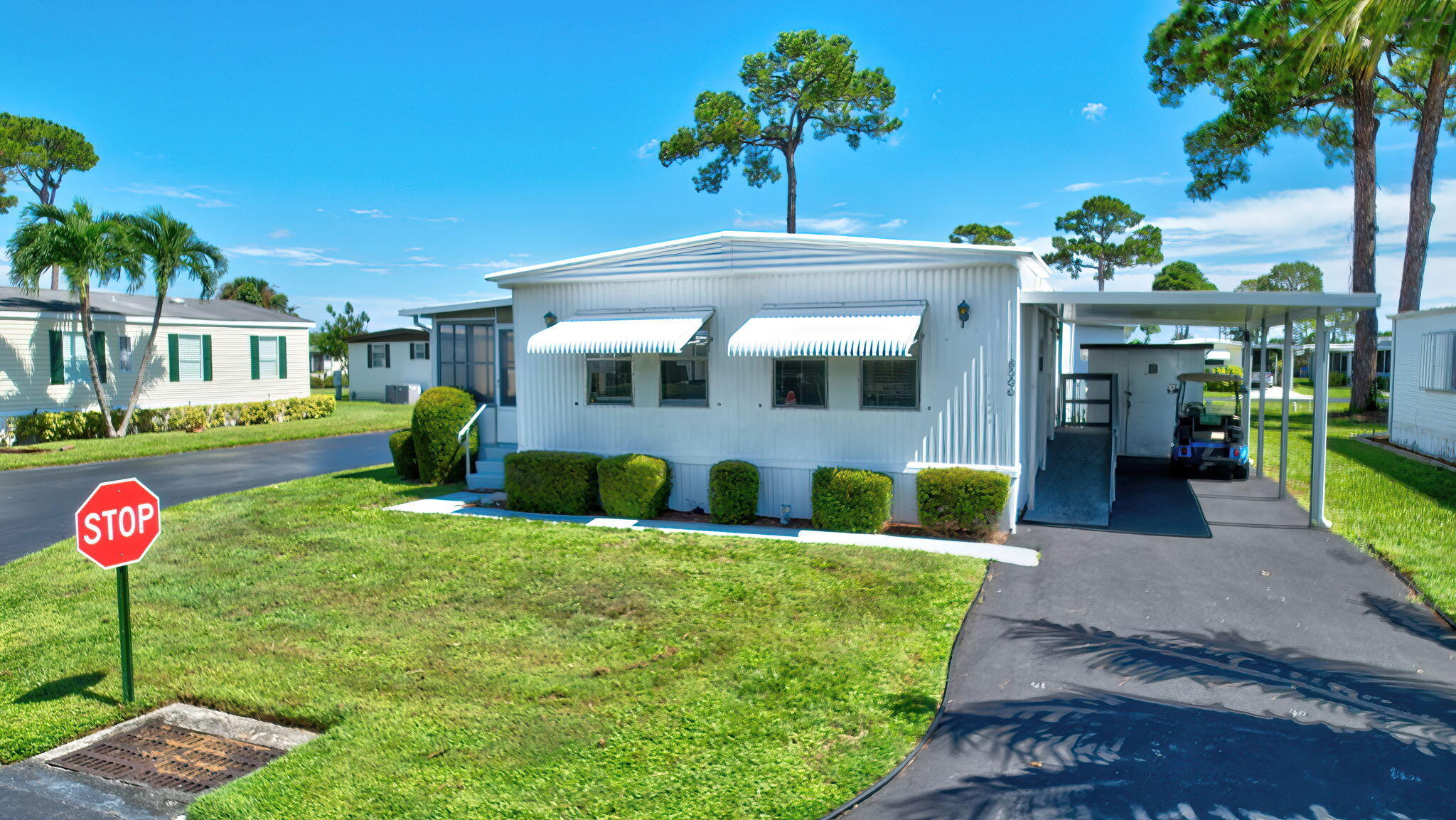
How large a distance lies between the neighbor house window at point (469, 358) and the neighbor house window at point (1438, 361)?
1606 centimetres

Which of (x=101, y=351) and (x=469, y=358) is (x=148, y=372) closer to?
(x=101, y=351)

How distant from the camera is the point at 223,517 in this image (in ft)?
35.3

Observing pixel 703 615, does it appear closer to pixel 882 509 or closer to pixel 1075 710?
pixel 1075 710

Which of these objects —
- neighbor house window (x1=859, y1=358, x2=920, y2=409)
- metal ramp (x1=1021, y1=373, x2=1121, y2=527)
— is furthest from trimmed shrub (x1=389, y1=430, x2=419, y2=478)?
metal ramp (x1=1021, y1=373, x2=1121, y2=527)

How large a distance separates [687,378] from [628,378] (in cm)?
90

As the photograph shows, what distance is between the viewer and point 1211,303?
30.1ft

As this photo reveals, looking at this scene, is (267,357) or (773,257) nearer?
(773,257)

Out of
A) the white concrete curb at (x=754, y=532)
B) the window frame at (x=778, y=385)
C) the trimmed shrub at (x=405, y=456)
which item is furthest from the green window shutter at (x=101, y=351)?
the window frame at (x=778, y=385)

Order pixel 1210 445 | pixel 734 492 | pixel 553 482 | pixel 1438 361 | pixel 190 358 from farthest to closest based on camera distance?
pixel 190 358
pixel 1438 361
pixel 1210 445
pixel 553 482
pixel 734 492

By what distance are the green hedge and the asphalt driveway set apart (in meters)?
21.6

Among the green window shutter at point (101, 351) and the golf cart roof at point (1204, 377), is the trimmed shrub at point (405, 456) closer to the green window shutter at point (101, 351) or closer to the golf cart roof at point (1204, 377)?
the golf cart roof at point (1204, 377)

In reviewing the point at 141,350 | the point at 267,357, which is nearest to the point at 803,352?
the point at 141,350

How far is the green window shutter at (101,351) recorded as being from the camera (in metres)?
21.5

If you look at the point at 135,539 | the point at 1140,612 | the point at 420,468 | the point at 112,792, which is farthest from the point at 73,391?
the point at 1140,612
